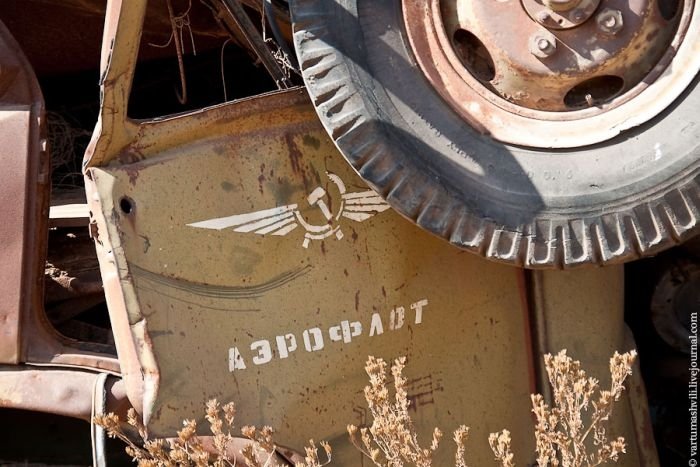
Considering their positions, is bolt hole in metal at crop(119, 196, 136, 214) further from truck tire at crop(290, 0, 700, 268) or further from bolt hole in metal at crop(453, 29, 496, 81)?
bolt hole in metal at crop(453, 29, 496, 81)

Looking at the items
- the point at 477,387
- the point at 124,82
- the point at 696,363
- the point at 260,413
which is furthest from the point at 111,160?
the point at 696,363

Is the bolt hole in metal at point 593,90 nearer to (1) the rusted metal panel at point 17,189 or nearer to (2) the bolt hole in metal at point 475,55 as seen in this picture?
(2) the bolt hole in metal at point 475,55

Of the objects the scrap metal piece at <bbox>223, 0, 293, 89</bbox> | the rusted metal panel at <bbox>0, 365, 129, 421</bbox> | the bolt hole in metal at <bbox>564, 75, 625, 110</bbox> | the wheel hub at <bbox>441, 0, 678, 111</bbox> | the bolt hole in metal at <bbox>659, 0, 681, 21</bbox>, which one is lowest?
the rusted metal panel at <bbox>0, 365, 129, 421</bbox>

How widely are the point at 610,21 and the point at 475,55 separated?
1.11 feet

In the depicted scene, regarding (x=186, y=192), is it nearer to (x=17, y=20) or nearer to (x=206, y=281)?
(x=206, y=281)

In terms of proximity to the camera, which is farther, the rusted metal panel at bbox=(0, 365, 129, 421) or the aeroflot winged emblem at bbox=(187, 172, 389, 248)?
the rusted metal panel at bbox=(0, 365, 129, 421)

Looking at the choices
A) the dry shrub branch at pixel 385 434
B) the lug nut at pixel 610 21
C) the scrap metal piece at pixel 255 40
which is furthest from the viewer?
the scrap metal piece at pixel 255 40

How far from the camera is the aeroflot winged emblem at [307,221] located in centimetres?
239

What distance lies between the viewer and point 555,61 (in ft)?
7.75

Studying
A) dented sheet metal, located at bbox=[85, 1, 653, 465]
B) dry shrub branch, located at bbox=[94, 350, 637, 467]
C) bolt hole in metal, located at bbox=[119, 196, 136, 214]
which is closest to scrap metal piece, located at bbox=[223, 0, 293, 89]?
dented sheet metal, located at bbox=[85, 1, 653, 465]

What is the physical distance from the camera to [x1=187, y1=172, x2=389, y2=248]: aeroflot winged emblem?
2391 mm

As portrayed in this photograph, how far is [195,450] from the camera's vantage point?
2.19 metres

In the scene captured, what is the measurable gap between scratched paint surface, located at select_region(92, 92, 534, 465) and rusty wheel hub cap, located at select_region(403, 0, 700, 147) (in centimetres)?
36

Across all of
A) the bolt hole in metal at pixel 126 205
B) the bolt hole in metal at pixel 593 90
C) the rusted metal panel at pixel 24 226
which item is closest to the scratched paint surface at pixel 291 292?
the bolt hole in metal at pixel 126 205
